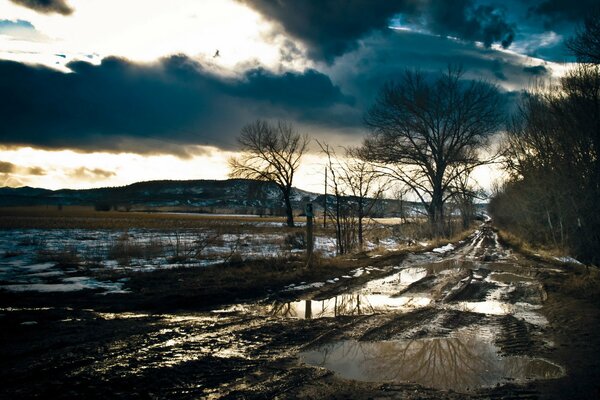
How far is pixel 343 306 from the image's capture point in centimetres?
730

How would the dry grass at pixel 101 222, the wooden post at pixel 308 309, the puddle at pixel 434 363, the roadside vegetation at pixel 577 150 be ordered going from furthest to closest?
1. the dry grass at pixel 101 222
2. the roadside vegetation at pixel 577 150
3. the wooden post at pixel 308 309
4. the puddle at pixel 434 363

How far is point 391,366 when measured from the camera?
4.27 m

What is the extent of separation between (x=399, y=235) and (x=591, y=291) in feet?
72.6

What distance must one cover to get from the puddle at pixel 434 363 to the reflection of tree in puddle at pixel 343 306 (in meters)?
1.71

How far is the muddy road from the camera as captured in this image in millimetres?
3617

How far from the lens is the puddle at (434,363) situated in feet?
12.8

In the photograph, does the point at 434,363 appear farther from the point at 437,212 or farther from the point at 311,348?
the point at 437,212

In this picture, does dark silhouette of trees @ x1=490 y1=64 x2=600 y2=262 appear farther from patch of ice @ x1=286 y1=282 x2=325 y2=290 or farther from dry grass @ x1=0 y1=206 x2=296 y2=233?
dry grass @ x1=0 y1=206 x2=296 y2=233

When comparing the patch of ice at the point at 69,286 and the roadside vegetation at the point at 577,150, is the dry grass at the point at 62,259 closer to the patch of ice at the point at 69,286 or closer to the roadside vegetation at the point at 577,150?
the patch of ice at the point at 69,286

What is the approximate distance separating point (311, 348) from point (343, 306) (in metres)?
2.58

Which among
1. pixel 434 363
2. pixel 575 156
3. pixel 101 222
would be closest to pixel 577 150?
pixel 575 156

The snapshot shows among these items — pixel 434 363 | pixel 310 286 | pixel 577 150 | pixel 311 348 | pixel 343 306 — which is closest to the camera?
pixel 434 363

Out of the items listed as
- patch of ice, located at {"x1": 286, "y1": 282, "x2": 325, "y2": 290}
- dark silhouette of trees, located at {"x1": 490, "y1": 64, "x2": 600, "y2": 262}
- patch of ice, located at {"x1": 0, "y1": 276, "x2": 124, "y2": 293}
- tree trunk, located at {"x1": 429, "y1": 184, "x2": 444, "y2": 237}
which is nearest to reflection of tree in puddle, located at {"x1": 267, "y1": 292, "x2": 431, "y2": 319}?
patch of ice, located at {"x1": 286, "y1": 282, "x2": 325, "y2": 290}

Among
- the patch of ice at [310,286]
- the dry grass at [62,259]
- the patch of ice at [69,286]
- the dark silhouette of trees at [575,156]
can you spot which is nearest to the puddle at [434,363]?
the patch of ice at [310,286]
